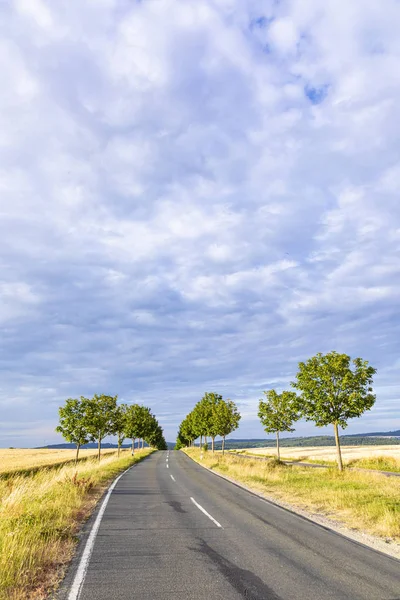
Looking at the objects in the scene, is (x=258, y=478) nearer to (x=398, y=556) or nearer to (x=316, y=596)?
(x=398, y=556)

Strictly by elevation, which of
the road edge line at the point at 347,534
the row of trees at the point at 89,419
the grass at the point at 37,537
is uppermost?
the row of trees at the point at 89,419

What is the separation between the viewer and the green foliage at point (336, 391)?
77.5 ft

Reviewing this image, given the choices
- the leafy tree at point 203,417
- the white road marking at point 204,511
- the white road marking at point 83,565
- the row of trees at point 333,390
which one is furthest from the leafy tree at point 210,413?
the white road marking at point 83,565

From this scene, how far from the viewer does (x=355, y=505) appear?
40.9 feet

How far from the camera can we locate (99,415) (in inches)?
1550

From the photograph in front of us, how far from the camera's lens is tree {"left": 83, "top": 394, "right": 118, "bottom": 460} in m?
38.5

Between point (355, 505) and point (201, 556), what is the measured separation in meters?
7.31

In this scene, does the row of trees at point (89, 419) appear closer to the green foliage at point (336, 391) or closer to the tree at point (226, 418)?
the tree at point (226, 418)

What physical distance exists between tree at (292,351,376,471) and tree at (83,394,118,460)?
22.1 meters

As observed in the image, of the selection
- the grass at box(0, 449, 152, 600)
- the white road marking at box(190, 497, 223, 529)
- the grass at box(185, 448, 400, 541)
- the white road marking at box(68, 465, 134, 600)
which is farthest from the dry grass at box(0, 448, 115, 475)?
the white road marking at box(68, 465, 134, 600)

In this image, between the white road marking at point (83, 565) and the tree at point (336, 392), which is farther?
the tree at point (336, 392)

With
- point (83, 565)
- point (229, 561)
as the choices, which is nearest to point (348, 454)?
point (229, 561)

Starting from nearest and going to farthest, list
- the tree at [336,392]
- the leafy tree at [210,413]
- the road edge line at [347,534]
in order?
the road edge line at [347,534] → the tree at [336,392] → the leafy tree at [210,413]

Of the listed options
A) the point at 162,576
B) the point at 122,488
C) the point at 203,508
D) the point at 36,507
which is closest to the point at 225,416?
the point at 122,488
